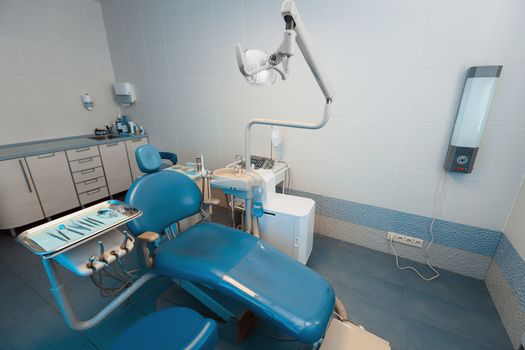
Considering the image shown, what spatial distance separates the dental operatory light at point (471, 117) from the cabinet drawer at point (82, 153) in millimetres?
3504

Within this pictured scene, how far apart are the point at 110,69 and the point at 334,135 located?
10.5ft

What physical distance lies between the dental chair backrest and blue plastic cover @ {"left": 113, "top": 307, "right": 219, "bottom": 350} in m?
0.55

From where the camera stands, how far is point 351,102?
6.42 ft

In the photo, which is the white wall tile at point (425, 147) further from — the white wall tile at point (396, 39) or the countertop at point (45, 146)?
the countertop at point (45, 146)

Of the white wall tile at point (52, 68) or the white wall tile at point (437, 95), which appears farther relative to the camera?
the white wall tile at point (52, 68)

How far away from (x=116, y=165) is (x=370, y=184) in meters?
3.01

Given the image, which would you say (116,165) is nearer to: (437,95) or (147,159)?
(147,159)

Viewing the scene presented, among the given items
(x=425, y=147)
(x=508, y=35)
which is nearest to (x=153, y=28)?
(x=425, y=147)

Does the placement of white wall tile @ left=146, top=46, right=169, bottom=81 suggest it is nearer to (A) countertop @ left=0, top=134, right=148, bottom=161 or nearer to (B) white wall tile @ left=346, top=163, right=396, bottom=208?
(A) countertop @ left=0, top=134, right=148, bottom=161

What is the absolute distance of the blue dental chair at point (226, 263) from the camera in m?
1.11

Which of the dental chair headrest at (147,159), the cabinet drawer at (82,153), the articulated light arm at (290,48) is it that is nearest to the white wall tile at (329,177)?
the articulated light arm at (290,48)

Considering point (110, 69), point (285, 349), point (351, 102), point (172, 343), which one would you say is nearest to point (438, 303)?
point (285, 349)

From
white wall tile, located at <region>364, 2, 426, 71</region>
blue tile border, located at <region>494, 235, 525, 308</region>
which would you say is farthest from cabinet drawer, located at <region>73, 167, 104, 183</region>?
blue tile border, located at <region>494, 235, 525, 308</region>

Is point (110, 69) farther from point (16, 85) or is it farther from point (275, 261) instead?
point (275, 261)
